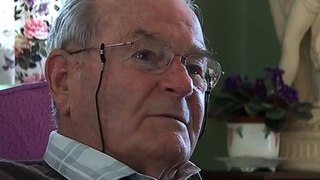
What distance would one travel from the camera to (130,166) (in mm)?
1210

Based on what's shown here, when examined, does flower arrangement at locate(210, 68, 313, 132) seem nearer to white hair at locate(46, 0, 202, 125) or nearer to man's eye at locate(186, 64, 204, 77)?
man's eye at locate(186, 64, 204, 77)

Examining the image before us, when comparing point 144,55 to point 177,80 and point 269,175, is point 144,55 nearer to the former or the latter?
point 177,80

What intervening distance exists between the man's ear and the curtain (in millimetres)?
642

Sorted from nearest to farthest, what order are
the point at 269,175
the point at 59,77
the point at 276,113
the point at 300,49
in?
the point at 59,77 → the point at 269,175 → the point at 276,113 → the point at 300,49

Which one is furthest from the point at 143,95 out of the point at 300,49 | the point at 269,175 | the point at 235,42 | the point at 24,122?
the point at 235,42

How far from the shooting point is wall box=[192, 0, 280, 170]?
8.64ft

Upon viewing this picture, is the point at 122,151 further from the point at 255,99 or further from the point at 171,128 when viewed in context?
the point at 255,99

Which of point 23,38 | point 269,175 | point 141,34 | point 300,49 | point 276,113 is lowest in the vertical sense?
point 269,175

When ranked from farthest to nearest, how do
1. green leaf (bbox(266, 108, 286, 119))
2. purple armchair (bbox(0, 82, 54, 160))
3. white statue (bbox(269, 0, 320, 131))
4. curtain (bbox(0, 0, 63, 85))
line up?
white statue (bbox(269, 0, 320, 131))
green leaf (bbox(266, 108, 286, 119))
curtain (bbox(0, 0, 63, 85))
purple armchair (bbox(0, 82, 54, 160))

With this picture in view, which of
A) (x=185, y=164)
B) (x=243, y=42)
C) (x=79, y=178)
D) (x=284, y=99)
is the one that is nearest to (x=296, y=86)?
(x=284, y=99)

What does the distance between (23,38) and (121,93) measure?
799 mm

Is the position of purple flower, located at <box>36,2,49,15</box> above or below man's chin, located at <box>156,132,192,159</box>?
above

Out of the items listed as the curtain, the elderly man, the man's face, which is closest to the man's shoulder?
the elderly man

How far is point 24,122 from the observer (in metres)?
1.45
